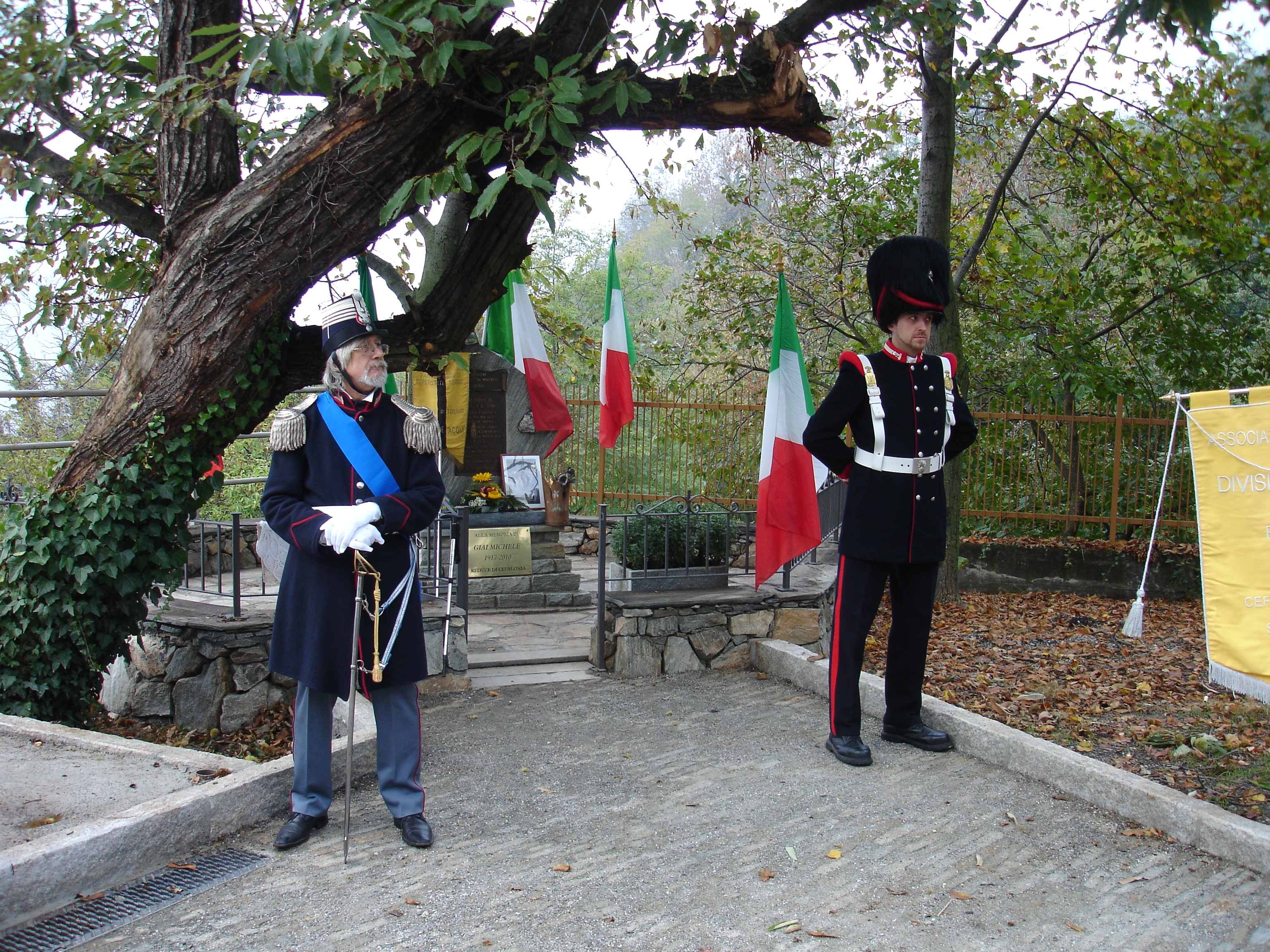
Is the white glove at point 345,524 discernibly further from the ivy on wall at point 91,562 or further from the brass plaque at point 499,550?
the brass plaque at point 499,550

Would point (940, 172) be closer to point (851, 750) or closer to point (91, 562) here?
point (851, 750)

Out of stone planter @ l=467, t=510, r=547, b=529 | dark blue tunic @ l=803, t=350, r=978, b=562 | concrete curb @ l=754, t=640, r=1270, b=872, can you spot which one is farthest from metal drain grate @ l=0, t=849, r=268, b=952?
stone planter @ l=467, t=510, r=547, b=529

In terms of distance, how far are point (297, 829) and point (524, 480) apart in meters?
5.85

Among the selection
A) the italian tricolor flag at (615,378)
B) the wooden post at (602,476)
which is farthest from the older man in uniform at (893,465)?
the wooden post at (602,476)

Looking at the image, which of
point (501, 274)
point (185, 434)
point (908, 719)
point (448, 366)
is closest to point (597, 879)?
point (908, 719)

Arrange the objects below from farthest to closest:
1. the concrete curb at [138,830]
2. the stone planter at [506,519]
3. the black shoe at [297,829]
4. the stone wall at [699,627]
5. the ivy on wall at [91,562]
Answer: the stone planter at [506,519], the stone wall at [699,627], the ivy on wall at [91,562], the black shoe at [297,829], the concrete curb at [138,830]

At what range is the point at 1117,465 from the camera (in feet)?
31.7

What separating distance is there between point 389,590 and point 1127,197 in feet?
27.9

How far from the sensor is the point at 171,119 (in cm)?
500

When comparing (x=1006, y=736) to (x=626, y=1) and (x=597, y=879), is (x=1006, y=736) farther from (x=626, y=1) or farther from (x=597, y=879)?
(x=626, y=1)

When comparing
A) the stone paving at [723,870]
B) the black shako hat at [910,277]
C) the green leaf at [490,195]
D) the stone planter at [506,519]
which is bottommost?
the stone paving at [723,870]

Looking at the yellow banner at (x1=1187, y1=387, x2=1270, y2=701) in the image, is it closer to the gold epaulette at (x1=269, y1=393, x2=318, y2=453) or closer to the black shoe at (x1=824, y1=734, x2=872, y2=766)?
the black shoe at (x1=824, y1=734, x2=872, y2=766)

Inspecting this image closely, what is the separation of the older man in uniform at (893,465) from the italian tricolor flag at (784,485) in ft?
5.65

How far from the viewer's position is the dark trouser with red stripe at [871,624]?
4219 millimetres
